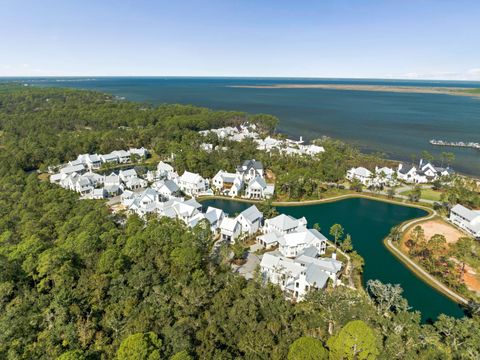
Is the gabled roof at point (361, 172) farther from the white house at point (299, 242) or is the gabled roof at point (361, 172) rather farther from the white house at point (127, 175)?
the white house at point (127, 175)

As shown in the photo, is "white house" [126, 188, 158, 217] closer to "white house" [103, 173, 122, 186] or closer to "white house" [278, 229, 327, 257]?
"white house" [103, 173, 122, 186]

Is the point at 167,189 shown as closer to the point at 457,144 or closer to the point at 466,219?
the point at 466,219

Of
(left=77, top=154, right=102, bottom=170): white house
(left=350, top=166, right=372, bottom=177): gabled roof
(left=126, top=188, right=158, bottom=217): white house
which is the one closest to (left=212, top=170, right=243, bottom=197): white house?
(left=126, top=188, right=158, bottom=217): white house

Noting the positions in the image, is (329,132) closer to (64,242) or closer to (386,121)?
(386,121)

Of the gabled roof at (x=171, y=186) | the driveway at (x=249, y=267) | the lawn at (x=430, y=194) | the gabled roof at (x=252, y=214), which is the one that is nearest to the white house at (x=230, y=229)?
the gabled roof at (x=252, y=214)

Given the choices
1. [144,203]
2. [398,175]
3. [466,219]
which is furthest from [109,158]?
[466,219]

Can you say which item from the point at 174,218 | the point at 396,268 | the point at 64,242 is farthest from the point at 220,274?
the point at 396,268

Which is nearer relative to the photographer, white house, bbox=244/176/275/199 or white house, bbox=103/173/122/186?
white house, bbox=244/176/275/199

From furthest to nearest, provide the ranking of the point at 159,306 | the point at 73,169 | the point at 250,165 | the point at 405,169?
the point at 405,169 < the point at 73,169 < the point at 250,165 < the point at 159,306
